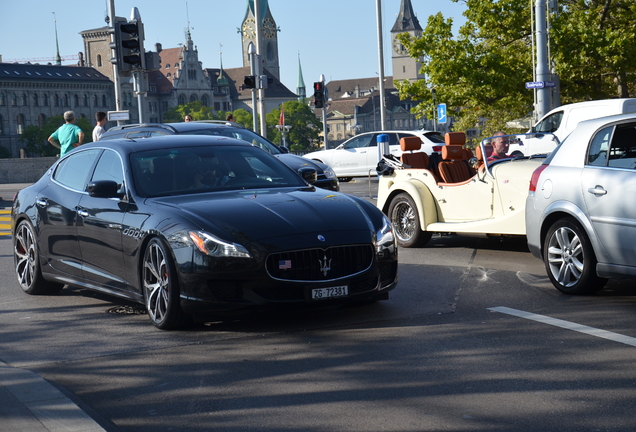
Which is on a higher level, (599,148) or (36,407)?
(599,148)

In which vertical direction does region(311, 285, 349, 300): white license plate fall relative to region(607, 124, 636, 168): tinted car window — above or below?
below

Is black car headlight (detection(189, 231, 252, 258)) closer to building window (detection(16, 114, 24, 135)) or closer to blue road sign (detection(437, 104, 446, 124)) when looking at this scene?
blue road sign (detection(437, 104, 446, 124))

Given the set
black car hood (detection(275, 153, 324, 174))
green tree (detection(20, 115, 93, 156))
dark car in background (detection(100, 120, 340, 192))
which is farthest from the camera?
green tree (detection(20, 115, 93, 156))

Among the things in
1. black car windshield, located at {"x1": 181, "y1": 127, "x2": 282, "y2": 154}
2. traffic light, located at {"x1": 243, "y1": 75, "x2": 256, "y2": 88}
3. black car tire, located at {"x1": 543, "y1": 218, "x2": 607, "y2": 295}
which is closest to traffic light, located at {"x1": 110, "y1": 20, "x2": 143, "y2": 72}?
black car windshield, located at {"x1": 181, "y1": 127, "x2": 282, "y2": 154}

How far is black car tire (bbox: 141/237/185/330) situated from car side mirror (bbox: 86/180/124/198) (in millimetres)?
729

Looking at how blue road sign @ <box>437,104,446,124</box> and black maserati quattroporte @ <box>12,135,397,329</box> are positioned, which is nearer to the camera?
black maserati quattroporte @ <box>12,135,397,329</box>

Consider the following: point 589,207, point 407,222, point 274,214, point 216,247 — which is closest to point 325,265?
point 274,214

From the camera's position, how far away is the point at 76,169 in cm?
853

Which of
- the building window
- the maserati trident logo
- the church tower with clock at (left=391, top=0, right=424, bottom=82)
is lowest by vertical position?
the maserati trident logo

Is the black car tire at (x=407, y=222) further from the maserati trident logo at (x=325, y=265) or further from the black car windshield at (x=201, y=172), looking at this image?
the maserati trident logo at (x=325, y=265)

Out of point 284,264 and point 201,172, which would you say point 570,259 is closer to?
point 284,264

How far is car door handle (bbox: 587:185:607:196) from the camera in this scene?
740cm

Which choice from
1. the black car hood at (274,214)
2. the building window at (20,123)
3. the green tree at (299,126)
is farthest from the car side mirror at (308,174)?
the green tree at (299,126)

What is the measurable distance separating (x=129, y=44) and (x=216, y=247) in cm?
1378
